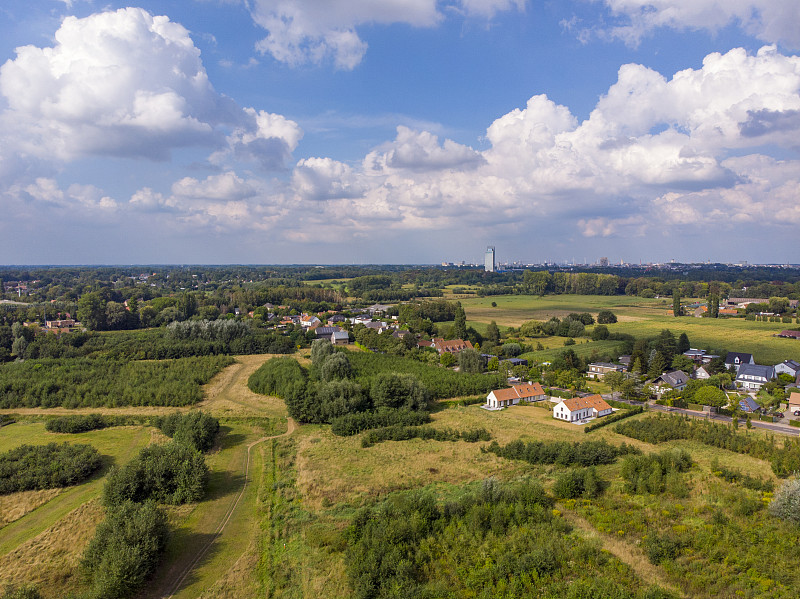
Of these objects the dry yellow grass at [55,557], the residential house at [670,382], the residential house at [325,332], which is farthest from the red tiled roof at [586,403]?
the residential house at [325,332]

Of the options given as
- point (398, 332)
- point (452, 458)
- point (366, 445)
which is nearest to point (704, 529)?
point (452, 458)

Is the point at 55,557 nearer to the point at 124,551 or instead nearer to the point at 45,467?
the point at 124,551

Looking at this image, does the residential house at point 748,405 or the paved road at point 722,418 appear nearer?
the paved road at point 722,418

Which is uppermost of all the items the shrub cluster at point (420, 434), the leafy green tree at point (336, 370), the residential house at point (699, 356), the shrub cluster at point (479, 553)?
the leafy green tree at point (336, 370)

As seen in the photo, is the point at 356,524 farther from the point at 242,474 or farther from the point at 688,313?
the point at 688,313

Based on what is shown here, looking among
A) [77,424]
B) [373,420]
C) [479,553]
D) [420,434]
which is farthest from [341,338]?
[479,553]

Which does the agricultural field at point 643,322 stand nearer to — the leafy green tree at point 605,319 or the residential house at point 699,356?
the leafy green tree at point 605,319

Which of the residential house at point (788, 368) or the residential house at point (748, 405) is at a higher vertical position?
the residential house at point (788, 368)

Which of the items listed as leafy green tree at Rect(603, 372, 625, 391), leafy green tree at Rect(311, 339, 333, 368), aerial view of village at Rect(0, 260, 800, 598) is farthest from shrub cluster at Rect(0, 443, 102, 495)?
leafy green tree at Rect(603, 372, 625, 391)
